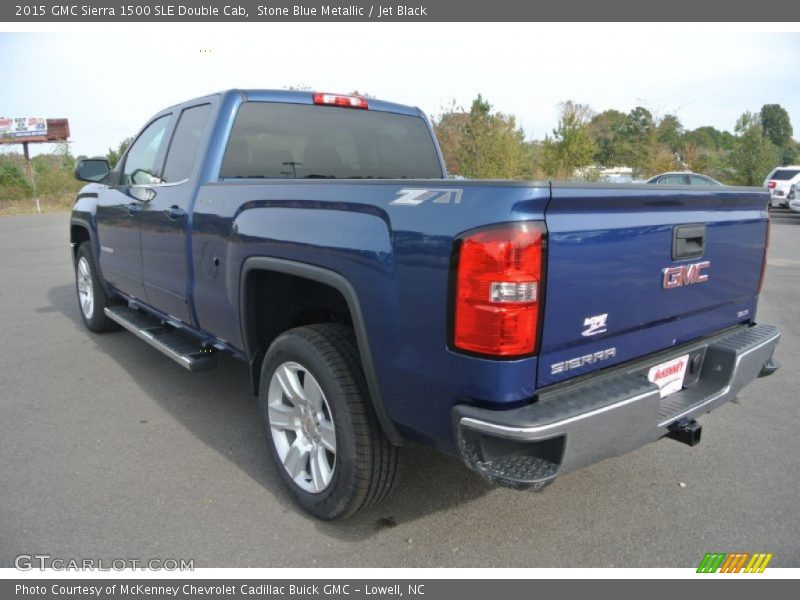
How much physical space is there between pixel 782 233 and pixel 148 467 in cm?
1695

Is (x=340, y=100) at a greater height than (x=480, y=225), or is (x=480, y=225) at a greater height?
(x=340, y=100)

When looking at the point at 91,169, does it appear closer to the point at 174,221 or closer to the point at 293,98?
the point at 174,221

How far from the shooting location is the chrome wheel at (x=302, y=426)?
2.71 metres

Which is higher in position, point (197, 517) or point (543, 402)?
point (543, 402)

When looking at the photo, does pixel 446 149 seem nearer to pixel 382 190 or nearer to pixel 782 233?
pixel 782 233

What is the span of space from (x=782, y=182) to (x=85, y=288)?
74.7 ft

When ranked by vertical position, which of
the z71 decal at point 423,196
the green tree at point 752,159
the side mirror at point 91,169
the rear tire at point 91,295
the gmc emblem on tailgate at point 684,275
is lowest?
the rear tire at point 91,295

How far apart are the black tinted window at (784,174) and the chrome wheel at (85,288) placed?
23.4 m

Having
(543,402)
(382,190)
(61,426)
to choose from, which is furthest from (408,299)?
→ (61,426)

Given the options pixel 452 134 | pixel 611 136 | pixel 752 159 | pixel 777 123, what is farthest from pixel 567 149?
pixel 777 123

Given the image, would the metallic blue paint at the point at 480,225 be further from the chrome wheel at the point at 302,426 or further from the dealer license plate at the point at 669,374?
the chrome wheel at the point at 302,426

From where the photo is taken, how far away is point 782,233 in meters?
15.5

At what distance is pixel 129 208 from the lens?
4.49 meters

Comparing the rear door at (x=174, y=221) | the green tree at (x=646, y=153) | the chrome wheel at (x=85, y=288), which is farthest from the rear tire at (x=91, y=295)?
the green tree at (x=646, y=153)
